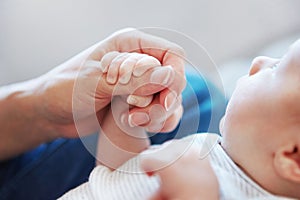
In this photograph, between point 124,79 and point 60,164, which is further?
point 60,164

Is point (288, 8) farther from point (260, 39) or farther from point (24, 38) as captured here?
point (24, 38)

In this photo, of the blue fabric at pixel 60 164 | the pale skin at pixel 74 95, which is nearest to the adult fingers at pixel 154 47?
the pale skin at pixel 74 95

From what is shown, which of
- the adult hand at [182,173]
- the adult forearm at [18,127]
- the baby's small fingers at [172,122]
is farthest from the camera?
the adult forearm at [18,127]

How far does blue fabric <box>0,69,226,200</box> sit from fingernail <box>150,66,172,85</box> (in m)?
0.14

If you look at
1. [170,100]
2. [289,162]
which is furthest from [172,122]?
[289,162]

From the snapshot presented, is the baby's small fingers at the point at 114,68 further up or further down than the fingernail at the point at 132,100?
further up

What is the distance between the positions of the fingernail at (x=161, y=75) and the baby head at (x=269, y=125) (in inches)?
3.6

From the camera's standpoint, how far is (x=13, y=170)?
2.83 ft

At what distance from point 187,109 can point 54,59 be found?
390 mm

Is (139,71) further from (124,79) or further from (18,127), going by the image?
(18,127)

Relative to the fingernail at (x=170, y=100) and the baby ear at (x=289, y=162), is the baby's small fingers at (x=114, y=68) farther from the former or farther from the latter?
the baby ear at (x=289, y=162)

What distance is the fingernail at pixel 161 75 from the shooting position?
660 millimetres

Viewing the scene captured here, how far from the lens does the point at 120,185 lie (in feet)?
2.27

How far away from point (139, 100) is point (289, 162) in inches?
7.9
